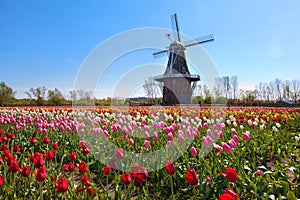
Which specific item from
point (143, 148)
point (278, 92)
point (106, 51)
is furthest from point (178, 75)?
point (278, 92)

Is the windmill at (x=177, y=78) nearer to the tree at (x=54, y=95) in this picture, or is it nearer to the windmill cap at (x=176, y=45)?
the windmill cap at (x=176, y=45)

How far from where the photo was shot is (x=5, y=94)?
98.4 feet

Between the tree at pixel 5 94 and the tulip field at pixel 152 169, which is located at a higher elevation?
the tree at pixel 5 94

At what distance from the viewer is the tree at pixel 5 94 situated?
27894 millimetres

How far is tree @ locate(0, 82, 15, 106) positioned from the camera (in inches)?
1098

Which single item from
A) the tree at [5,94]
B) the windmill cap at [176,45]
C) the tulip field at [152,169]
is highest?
the windmill cap at [176,45]

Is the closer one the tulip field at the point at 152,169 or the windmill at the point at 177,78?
the tulip field at the point at 152,169

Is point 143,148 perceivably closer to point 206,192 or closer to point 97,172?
point 97,172

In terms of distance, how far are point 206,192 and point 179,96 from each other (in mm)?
22944

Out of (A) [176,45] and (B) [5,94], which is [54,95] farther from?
(A) [176,45]

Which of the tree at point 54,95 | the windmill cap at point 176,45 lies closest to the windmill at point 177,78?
the windmill cap at point 176,45

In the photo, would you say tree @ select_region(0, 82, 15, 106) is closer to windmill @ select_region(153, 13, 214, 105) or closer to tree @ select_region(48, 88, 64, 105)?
tree @ select_region(48, 88, 64, 105)

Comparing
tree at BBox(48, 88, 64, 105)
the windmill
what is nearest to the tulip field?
the windmill

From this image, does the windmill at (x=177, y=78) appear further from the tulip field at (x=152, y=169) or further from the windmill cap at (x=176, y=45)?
the tulip field at (x=152, y=169)
